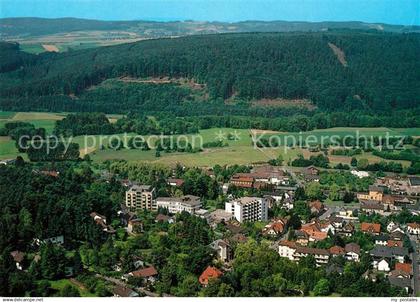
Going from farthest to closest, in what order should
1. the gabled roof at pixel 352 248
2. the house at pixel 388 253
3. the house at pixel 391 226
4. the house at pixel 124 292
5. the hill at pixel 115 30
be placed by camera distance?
the hill at pixel 115 30, the house at pixel 391 226, the gabled roof at pixel 352 248, the house at pixel 388 253, the house at pixel 124 292

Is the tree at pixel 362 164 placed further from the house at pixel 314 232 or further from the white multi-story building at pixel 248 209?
the house at pixel 314 232

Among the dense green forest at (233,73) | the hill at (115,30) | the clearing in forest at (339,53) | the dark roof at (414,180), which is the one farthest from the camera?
the clearing in forest at (339,53)

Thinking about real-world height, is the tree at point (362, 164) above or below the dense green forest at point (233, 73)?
below

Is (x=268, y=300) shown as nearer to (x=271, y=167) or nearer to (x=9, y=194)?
(x=9, y=194)

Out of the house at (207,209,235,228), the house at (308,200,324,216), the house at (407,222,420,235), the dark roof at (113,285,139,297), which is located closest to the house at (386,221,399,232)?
the house at (407,222,420,235)

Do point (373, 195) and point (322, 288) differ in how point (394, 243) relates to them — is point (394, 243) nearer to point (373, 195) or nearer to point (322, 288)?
point (322, 288)

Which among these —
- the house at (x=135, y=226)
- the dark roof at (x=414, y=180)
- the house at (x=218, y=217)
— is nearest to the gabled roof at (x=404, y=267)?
the house at (x=218, y=217)

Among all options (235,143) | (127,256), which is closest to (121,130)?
(235,143)
